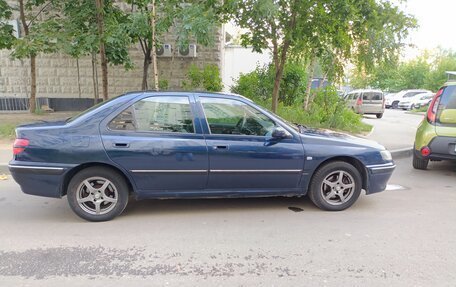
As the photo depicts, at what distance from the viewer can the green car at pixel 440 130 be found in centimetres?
624

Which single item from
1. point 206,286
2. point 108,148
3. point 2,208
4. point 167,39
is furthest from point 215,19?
point 167,39

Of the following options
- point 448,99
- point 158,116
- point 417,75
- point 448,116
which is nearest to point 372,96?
point 448,99

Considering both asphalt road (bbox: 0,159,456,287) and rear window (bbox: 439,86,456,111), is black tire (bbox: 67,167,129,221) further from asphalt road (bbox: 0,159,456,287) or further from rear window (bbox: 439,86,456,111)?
rear window (bbox: 439,86,456,111)

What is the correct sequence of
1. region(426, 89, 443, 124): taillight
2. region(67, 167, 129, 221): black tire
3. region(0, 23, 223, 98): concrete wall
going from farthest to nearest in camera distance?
region(0, 23, 223, 98): concrete wall
region(426, 89, 443, 124): taillight
region(67, 167, 129, 221): black tire

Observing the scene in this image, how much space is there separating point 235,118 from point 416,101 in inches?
1183

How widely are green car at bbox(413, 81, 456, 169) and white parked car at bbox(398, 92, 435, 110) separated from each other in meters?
24.7

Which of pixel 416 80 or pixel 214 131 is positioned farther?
pixel 416 80

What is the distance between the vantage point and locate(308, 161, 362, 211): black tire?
4.53 m

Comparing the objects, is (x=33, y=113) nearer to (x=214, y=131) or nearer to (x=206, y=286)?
(x=214, y=131)

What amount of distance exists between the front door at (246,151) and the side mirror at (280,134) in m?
0.04

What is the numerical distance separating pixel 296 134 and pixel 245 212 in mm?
1212

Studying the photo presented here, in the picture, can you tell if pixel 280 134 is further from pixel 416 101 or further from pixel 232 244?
pixel 416 101

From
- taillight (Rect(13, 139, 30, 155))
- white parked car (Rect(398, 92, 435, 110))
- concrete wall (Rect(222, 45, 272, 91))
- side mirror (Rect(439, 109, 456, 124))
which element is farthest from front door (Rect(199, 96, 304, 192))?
white parked car (Rect(398, 92, 435, 110))

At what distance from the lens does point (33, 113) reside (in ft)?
40.9
